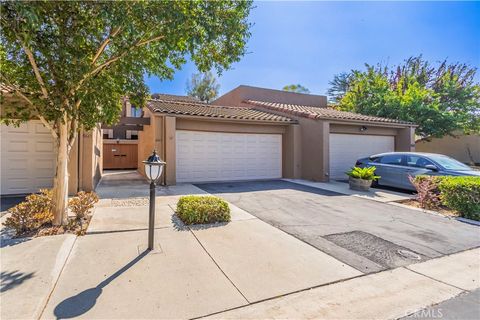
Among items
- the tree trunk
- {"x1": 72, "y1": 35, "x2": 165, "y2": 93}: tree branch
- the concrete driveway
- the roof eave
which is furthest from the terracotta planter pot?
the tree trunk

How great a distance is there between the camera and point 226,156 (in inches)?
449

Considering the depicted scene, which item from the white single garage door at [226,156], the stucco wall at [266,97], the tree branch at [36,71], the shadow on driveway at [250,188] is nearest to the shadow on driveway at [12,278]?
the tree branch at [36,71]

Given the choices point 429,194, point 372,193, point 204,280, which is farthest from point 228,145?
point 204,280

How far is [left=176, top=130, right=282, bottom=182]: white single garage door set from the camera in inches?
419

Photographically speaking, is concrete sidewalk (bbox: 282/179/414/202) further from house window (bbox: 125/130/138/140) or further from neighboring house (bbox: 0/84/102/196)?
house window (bbox: 125/130/138/140)

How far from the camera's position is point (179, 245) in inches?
165

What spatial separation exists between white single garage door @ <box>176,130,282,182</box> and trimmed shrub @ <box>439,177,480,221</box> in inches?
277

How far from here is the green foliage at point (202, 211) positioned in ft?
17.3

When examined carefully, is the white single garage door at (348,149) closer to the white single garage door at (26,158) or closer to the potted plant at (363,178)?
the potted plant at (363,178)

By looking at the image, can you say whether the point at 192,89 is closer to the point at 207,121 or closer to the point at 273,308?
the point at 207,121

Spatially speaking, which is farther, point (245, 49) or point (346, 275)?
point (245, 49)

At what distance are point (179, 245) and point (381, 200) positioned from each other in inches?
266

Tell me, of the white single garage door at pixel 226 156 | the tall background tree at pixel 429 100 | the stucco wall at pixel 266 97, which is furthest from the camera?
the stucco wall at pixel 266 97

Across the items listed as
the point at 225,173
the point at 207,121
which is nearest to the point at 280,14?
the point at 207,121
